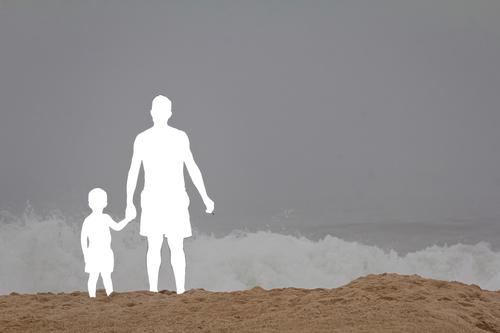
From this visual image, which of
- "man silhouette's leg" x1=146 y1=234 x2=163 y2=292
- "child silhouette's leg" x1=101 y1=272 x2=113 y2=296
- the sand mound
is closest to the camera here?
the sand mound

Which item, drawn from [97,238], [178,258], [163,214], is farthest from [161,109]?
[178,258]

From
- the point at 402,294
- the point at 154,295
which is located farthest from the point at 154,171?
the point at 402,294

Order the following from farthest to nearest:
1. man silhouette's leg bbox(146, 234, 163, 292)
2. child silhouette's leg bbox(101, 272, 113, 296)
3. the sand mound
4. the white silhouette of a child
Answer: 1. man silhouette's leg bbox(146, 234, 163, 292)
2. child silhouette's leg bbox(101, 272, 113, 296)
3. the white silhouette of a child
4. the sand mound

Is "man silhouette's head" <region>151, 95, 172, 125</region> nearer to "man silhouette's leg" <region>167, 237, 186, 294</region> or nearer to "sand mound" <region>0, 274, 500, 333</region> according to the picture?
"man silhouette's leg" <region>167, 237, 186, 294</region>

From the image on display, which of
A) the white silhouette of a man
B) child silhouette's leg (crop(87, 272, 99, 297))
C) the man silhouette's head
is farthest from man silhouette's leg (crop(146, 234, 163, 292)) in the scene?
the man silhouette's head

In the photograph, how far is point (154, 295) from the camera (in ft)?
27.2

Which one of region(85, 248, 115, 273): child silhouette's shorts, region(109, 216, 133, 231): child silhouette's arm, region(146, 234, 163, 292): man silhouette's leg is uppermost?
region(109, 216, 133, 231): child silhouette's arm

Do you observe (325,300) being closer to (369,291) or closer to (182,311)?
(369,291)

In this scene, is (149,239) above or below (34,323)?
above

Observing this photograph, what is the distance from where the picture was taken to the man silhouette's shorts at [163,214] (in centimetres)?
850

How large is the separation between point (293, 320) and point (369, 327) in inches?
28.2

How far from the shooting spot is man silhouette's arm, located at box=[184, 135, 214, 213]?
8688 millimetres

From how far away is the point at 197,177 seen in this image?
877cm

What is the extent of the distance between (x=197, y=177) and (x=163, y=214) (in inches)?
25.7
